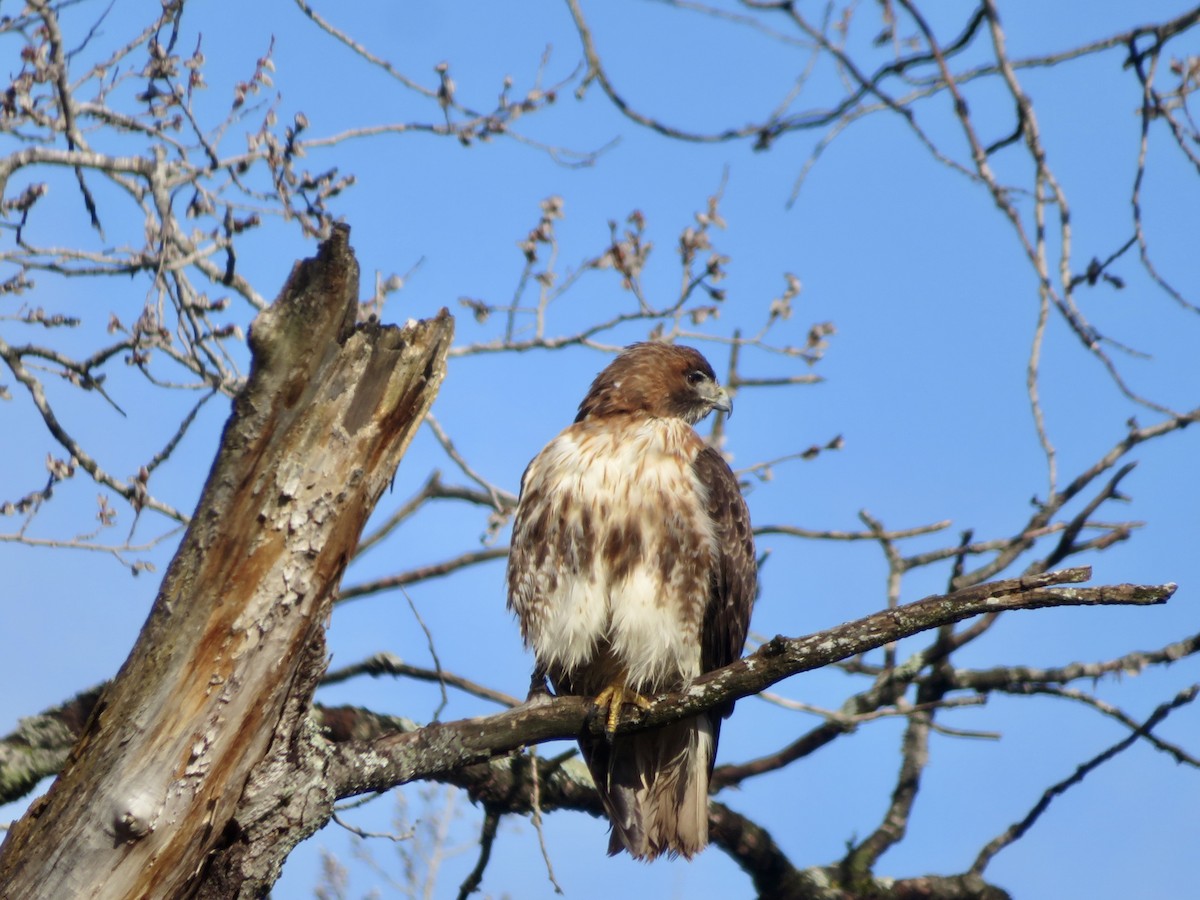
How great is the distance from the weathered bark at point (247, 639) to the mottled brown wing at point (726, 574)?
197 centimetres

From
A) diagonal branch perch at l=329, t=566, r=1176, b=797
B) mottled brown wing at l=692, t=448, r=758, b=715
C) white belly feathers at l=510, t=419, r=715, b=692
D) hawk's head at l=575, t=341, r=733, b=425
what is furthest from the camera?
hawk's head at l=575, t=341, r=733, b=425

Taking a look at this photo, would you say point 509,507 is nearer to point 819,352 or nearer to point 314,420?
point 819,352

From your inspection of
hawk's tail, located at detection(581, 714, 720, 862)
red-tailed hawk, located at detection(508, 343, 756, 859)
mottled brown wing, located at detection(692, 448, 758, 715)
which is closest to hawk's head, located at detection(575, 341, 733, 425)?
red-tailed hawk, located at detection(508, 343, 756, 859)

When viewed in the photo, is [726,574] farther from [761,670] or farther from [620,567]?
[761,670]

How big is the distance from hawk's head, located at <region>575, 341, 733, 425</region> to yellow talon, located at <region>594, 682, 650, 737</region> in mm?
1408

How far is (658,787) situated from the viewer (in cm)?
501

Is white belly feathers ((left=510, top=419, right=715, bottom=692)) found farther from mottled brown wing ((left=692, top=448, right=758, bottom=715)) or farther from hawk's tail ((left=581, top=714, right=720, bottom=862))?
hawk's tail ((left=581, top=714, right=720, bottom=862))

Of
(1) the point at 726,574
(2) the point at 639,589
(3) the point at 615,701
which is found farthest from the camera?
(1) the point at 726,574

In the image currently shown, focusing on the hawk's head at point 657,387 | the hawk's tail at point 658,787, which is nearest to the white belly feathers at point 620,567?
the hawk's tail at point 658,787

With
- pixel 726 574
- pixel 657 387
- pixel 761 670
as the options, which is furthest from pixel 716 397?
pixel 761 670

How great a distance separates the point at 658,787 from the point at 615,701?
0.82 metres

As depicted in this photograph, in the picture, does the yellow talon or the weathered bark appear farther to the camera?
the yellow talon

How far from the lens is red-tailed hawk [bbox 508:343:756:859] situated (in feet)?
15.5

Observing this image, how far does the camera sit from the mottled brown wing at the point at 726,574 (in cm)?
486
